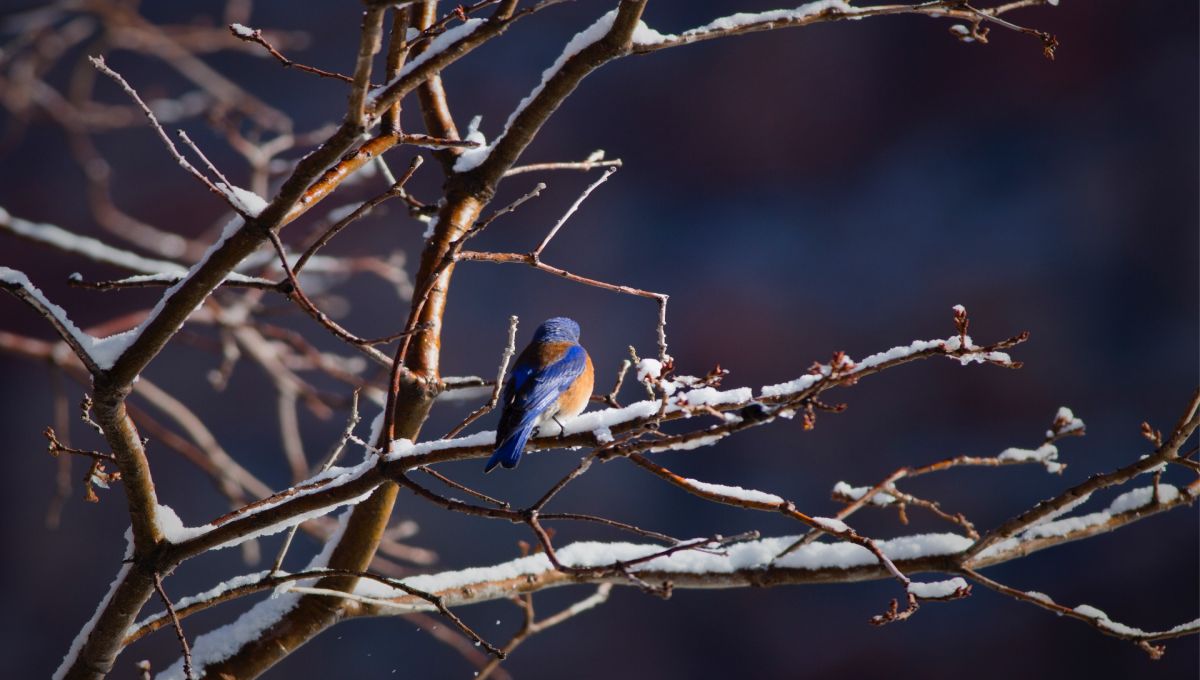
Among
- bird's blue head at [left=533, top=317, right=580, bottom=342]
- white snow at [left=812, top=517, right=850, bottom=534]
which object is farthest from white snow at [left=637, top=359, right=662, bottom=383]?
bird's blue head at [left=533, top=317, right=580, bottom=342]

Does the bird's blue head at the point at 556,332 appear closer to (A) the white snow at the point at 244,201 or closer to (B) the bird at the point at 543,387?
(B) the bird at the point at 543,387

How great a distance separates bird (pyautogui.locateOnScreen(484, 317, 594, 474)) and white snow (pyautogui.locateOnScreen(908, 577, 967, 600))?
497 millimetres

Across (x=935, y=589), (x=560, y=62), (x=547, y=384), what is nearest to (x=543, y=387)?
(x=547, y=384)

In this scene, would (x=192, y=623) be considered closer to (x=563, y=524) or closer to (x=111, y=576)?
(x=111, y=576)

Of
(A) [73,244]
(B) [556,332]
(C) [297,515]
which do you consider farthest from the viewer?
(A) [73,244]

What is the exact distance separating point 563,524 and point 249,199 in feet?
A: 4.55

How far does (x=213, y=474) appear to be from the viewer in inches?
77.8

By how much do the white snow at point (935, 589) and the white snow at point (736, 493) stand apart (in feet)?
0.60

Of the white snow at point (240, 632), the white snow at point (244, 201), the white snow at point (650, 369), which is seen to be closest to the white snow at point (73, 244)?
→ the white snow at point (240, 632)

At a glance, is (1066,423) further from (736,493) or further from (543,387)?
(543,387)

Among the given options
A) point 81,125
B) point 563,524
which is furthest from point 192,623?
point 81,125

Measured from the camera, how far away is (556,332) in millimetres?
1586

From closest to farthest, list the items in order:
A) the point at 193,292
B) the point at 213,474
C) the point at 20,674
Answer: the point at 193,292 < the point at 213,474 < the point at 20,674

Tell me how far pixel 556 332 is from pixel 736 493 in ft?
2.24
